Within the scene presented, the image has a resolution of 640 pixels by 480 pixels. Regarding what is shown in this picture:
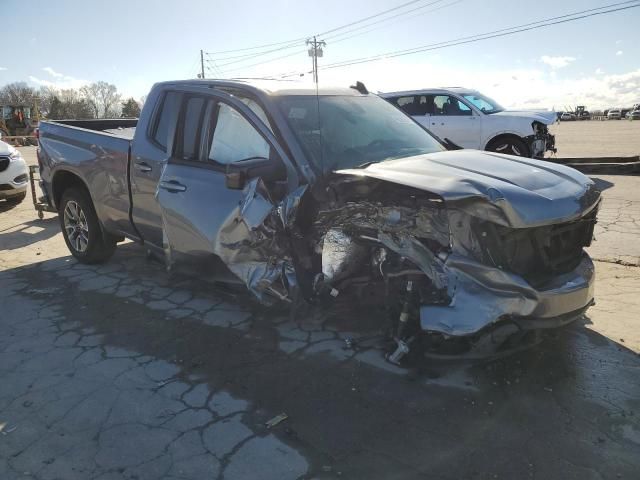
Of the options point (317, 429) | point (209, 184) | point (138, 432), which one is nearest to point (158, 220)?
point (209, 184)

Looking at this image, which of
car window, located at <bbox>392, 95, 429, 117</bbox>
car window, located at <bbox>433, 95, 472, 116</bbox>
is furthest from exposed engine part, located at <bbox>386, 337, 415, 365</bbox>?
car window, located at <bbox>392, 95, 429, 117</bbox>

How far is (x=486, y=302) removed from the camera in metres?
2.92

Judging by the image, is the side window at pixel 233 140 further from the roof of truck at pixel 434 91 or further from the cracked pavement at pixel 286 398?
the roof of truck at pixel 434 91

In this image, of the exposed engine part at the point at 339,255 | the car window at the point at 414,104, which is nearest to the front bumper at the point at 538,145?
the car window at the point at 414,104

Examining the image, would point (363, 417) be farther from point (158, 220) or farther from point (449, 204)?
point (158, 220)

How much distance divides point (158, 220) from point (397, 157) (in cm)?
211

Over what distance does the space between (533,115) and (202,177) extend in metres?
9.43

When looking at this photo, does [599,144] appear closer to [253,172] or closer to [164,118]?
[164,118]

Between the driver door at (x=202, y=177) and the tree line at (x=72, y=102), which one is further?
the tree line at (x=72, y=102)

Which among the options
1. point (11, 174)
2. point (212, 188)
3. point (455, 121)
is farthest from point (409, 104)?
point (212, 188)

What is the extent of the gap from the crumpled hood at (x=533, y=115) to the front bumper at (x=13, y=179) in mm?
9719

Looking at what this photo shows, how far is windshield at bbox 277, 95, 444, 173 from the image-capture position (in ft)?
12.4

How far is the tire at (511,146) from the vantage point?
11.4m

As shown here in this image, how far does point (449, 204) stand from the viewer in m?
2.96
